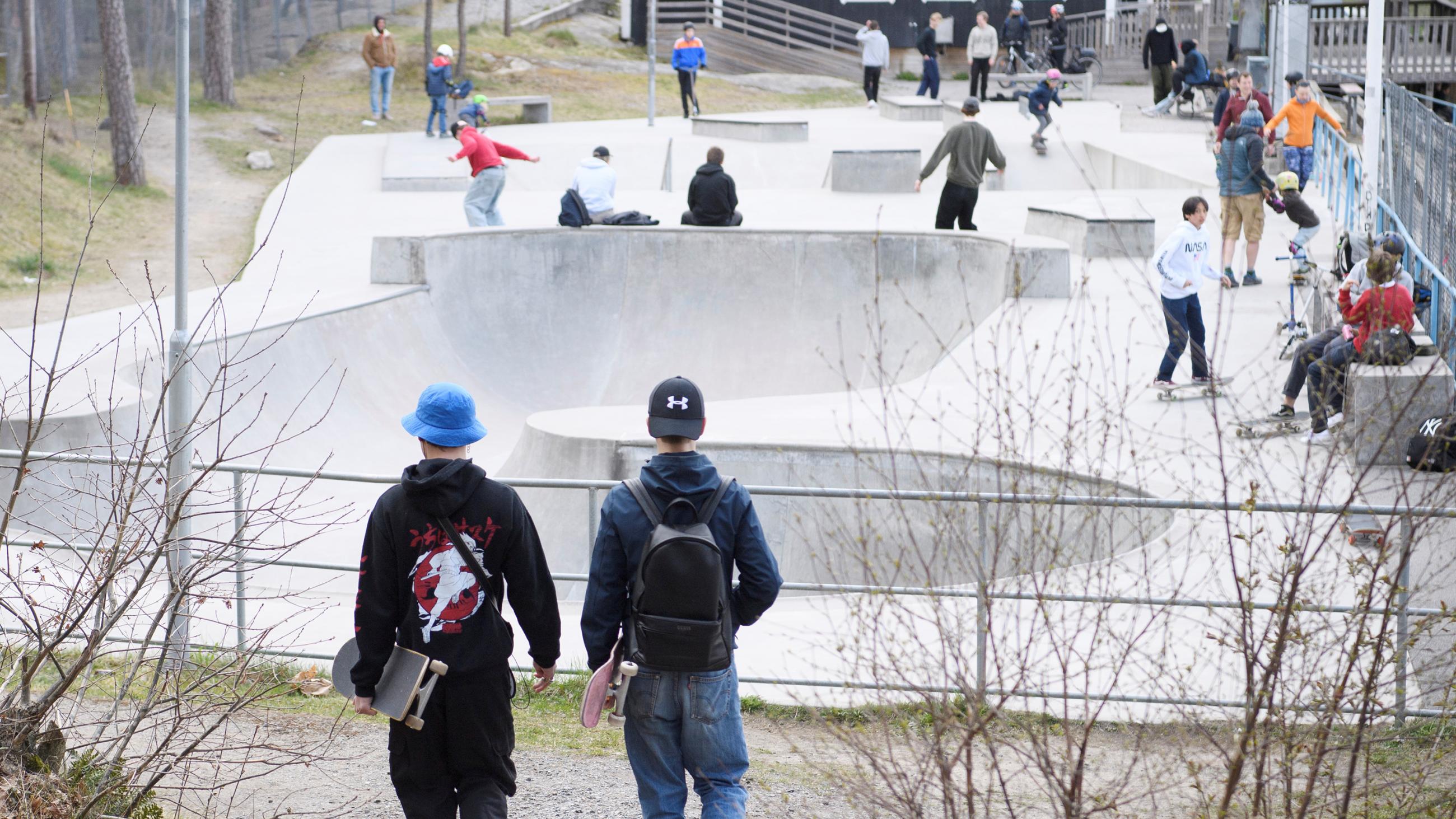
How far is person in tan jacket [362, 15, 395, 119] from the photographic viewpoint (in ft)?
86.7

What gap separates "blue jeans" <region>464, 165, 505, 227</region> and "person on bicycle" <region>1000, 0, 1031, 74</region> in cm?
1734

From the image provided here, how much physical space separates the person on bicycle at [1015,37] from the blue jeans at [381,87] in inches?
520

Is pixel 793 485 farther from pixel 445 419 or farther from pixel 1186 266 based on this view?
pixel 445 419

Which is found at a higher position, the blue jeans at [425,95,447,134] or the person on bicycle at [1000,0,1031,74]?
the person on bicycle at [1000,0,1031,74]

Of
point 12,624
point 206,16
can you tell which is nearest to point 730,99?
point 206,16

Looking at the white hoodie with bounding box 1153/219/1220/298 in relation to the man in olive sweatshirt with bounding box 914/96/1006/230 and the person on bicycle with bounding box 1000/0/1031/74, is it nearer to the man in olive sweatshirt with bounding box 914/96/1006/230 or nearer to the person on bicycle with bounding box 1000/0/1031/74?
the man in olive sweatshirt with bounding box 914/96/1006/230

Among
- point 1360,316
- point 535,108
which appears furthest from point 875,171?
point 1360,316

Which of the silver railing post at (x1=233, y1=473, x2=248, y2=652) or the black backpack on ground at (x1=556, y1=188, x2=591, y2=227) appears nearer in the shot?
the silver railing post at (x1=233, y1=473, x2=248, y2=652)

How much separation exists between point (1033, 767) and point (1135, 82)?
3051 centimetres

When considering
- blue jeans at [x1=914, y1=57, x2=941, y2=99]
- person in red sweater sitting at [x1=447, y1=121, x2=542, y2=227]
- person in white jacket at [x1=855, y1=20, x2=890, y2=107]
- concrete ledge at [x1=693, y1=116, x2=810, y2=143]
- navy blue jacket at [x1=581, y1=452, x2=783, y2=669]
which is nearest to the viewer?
navy blue jacket at [x1=581, y1=452, x2=783, y2=669]

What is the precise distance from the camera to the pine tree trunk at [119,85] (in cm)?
2038

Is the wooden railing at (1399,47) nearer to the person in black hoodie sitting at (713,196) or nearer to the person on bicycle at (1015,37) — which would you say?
the person on bicycle at (1015,37)

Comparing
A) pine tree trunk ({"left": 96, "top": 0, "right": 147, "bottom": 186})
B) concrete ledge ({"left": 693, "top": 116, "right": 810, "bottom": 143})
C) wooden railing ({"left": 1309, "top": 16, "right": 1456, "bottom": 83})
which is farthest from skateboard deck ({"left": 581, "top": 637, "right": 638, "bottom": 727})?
wooden railing ({"left": 1309, "top": 16, "right": 1456, "bottom": 83})

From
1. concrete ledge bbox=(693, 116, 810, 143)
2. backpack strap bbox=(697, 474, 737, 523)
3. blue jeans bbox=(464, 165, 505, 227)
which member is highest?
concrete ledge bbox=(693, 116, 810, 143)
